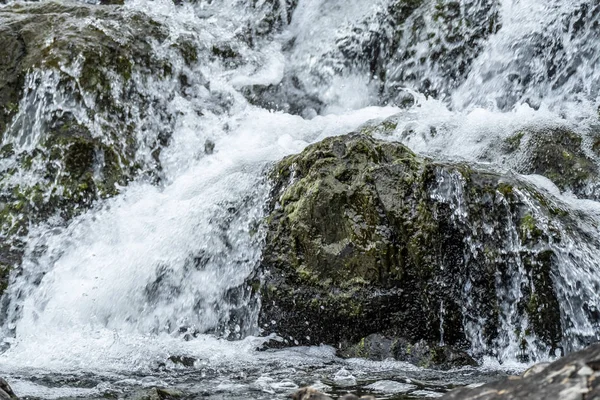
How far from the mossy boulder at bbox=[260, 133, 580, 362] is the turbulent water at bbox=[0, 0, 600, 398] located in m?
0.13

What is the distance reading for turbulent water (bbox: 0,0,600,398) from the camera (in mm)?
5676

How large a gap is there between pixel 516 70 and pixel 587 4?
1.24m

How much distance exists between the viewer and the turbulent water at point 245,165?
5676 millimetres

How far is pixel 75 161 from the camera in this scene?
8469 mm

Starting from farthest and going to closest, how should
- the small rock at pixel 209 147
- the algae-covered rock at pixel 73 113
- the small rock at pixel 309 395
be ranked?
the small rock at pixel 209 147
the algae-covered rock at pixel 73 113
the small rock at pixel 309 395

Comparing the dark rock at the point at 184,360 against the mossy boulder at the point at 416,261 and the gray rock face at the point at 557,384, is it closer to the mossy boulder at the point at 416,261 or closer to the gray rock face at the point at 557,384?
the mossy boulder at the point at 416,261

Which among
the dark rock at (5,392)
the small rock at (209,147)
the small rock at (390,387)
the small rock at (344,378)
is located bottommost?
the small rock at (390,387)

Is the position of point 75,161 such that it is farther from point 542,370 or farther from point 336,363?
point 542,370

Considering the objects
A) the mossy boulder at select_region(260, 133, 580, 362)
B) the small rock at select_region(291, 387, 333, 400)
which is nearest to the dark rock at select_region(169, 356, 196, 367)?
the mossy boulder at select_region(260, 133, 580, 362)

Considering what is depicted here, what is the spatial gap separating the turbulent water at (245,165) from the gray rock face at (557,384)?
217cm

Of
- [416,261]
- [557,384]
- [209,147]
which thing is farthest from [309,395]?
[209,147]

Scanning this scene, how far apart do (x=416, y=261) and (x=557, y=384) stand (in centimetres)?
379

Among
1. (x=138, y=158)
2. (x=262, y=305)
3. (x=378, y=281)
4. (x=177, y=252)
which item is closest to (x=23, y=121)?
(x=138, y=158)

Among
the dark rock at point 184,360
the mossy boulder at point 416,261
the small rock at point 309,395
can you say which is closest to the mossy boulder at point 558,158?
the mossy boulder at point 416,261
